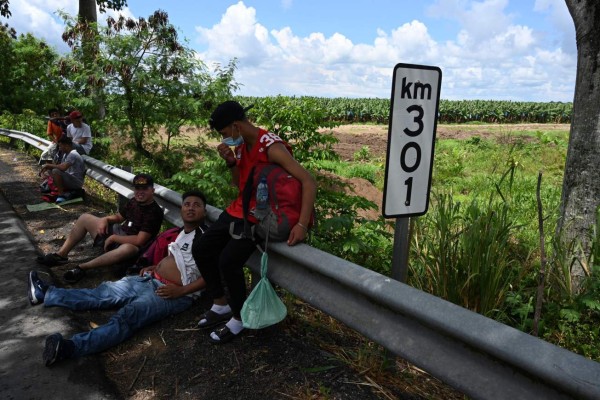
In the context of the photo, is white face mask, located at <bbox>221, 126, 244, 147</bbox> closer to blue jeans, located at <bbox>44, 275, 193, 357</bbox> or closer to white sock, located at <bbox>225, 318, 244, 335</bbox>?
white sock, located at <bbox>225, 318, 244, 335</bbox>

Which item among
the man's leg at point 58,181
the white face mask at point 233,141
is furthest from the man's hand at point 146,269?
the man's leg at point 58,181

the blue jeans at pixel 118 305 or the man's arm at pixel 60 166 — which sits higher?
the man's arm at pixel 60 166

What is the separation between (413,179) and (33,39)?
23956 millimetres

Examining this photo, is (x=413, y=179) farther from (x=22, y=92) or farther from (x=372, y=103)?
(x=372, y=103)

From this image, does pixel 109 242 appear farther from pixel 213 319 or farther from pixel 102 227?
pixel 213 319

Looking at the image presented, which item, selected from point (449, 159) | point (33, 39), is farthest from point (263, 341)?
point (33, 39)

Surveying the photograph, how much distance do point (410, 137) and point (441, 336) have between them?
1.04 metres

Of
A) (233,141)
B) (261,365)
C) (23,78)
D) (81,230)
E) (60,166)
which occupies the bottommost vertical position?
(261,365)

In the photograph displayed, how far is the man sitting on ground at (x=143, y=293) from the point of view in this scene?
3211 mm

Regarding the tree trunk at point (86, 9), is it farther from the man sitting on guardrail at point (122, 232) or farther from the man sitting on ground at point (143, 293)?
the man sitting on ground at point (143, 293)

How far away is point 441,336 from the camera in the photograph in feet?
6.63

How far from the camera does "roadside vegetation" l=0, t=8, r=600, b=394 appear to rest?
3729 mm

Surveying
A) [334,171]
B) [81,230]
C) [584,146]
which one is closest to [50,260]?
[81,230]

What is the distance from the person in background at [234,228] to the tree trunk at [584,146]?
2.58m
